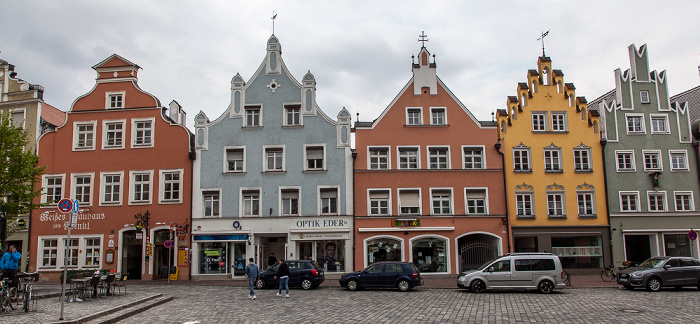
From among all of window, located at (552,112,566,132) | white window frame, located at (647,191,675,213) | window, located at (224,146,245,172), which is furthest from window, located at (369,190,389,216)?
white window frame, located at (647,191,675,213)

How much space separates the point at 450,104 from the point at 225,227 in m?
16.0

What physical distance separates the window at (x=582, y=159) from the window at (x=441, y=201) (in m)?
8.69

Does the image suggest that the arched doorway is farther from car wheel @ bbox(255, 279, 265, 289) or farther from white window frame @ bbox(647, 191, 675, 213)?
car wheel @ bbox(255, 279, 265, 289)

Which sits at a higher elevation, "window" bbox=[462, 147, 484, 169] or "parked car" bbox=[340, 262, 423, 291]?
"window" bbox=[462, 147, 484, 169]

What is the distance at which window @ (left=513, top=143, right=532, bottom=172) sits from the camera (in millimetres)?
35531

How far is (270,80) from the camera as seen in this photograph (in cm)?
3547

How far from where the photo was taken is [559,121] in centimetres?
3656

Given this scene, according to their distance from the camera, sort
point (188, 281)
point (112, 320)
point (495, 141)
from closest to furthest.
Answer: point (112, 320)
point (188, 281)
point (495, 141)

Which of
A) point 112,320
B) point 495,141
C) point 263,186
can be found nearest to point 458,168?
point 495,141

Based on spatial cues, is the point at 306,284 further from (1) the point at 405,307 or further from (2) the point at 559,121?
(2) the point at 559,121

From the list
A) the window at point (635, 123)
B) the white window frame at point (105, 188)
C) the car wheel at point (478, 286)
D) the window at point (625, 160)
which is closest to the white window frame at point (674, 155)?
the window at point (635, 123)

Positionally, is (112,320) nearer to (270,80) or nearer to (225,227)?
(225,227)

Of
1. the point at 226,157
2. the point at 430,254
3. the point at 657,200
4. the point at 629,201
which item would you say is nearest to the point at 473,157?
the point at 430,254

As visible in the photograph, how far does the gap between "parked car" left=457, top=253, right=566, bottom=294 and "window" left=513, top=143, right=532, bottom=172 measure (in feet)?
40.0
